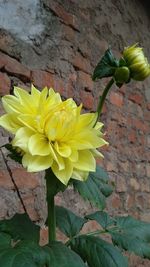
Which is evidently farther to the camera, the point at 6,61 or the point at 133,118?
the point at 133,118

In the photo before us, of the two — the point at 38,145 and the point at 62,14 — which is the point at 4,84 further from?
the point at 38,145

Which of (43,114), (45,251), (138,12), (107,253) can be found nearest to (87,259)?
(107,253)

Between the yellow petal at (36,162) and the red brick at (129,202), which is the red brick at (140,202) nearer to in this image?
the red brick at (129,202)

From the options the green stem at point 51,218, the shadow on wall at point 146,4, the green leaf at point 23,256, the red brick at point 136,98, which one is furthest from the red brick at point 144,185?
the green leaf at point 23,256

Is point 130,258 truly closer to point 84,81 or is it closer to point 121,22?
point 84,81

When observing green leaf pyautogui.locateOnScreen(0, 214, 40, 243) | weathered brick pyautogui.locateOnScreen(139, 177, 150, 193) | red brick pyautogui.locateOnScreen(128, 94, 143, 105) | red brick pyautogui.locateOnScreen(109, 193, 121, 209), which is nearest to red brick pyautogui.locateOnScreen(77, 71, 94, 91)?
red brick pyautogui.locateOnScreen(128, 94, 143, 105)

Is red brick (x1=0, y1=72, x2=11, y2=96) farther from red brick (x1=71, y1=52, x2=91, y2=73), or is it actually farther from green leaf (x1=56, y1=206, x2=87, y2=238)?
green leaf (x1=56, y1=206, x2=87, y2=238)
